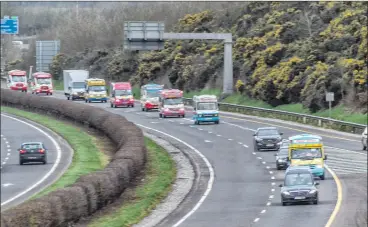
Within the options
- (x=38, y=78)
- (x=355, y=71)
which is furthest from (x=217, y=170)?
(x=38, y=78)

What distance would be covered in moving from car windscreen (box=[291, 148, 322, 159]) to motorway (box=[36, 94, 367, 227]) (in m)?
1.40

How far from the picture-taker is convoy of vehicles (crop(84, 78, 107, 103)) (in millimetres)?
105812

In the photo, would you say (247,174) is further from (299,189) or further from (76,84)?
(76,84)

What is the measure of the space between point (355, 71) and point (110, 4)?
295 feet

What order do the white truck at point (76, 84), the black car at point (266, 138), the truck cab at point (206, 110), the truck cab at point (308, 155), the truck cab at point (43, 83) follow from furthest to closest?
the truck cab at point (43, 83) → the white truck at point (76, 84) → the truck cab at point (206, 110) → the black car at point (266, 138) → the truck cab at point (308, 155)

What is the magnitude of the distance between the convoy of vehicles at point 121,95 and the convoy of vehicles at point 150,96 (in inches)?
131

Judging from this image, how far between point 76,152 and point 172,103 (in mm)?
21928

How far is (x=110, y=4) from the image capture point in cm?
16325

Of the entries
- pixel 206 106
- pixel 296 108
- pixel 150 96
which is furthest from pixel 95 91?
pixel 206 106

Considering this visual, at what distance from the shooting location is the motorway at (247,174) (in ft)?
106

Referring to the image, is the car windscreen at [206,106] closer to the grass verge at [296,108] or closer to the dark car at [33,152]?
the grass verge at [296,108]

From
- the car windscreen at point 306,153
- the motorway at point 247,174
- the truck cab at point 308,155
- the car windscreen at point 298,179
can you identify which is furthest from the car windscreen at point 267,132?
the car windscreen at point 298,179

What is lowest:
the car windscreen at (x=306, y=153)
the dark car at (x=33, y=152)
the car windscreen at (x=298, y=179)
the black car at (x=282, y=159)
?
the dark car at (x=33, y=152)

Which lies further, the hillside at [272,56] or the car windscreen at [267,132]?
the hillside at [272,56]
